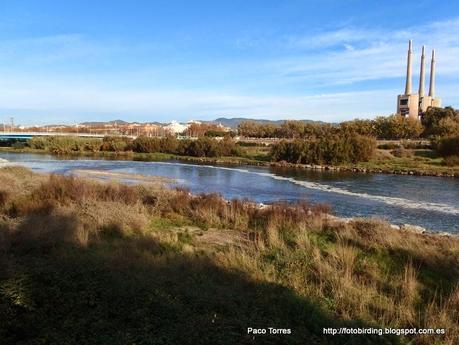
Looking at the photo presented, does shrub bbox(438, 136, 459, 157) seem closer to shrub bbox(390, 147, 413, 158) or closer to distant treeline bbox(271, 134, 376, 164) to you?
shrub bbox(390, 147, 413, 158)

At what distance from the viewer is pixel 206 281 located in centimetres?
786

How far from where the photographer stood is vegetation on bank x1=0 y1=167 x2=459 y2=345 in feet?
18.7

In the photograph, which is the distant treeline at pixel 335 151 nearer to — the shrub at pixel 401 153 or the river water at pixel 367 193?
the shrub at pixel 401 153

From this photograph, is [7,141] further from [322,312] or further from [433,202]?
[322,312]

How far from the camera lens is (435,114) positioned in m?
107

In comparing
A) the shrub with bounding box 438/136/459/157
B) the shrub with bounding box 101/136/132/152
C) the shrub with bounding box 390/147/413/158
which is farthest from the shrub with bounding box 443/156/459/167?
the shrub with bounding box 101/136/132/152

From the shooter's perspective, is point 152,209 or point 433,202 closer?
point 152,209

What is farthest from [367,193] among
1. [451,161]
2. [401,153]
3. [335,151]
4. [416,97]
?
[416,97]

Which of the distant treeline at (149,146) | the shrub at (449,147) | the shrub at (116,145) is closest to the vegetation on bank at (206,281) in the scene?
the shrub at (449,147)

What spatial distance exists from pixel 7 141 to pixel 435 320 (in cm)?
13703

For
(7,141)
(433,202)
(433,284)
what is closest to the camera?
(433,284)

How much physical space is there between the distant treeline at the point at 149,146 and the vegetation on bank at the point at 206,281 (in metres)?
72.7

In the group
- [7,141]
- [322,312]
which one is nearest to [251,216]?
[322,312]

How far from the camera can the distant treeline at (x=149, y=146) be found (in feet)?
291
